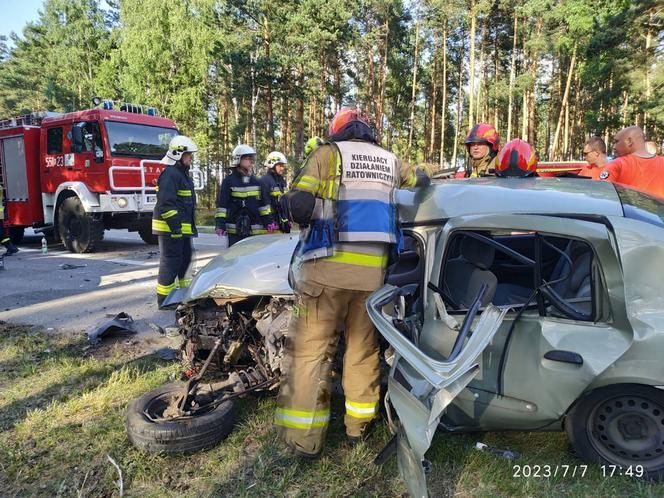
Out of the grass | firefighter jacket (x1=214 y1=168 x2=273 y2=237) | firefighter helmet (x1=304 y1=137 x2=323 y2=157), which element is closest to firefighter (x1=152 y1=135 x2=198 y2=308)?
firefighter jacket (x1=214 y1=168 x2=273 y2=237)

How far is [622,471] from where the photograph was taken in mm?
2229

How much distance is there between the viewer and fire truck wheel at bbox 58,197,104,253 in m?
9.66

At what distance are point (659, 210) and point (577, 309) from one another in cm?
71

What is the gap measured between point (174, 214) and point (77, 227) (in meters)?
5.96

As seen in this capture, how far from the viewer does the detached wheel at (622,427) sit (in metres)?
2.13

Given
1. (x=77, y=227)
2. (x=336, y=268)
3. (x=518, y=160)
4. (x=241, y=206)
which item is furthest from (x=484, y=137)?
(x=77, y=227)

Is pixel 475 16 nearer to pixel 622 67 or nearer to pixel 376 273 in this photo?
pixel 622 67

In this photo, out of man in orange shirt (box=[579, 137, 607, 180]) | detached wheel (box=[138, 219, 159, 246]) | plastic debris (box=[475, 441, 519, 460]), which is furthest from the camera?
detached wheel (box=[138, 219, 159, 246])

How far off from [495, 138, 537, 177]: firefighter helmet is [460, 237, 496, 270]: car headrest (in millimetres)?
1108

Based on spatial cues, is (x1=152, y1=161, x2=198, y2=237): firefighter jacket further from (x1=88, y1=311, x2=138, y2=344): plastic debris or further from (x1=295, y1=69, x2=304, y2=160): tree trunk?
(x1=295, y1=69, x2=304, y2=160): tree trunk

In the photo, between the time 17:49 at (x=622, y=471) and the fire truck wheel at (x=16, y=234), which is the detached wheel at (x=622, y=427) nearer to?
the time 17:49 at (x=622, y=471)

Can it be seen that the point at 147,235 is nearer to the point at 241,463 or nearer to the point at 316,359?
the point at 241,463
